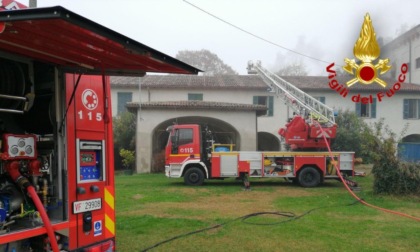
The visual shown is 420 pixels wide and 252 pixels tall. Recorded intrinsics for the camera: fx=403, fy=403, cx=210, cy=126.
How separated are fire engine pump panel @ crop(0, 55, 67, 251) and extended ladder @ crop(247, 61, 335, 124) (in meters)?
13.3

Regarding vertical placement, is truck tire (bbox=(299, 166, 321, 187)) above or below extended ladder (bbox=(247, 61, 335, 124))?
below

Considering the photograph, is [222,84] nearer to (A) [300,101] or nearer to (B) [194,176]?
(A) [300,101]

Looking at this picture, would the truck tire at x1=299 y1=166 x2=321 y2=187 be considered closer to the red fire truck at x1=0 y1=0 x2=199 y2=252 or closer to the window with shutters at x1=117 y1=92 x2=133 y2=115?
the red fire truck at x1=0 y1=0 x2=199 y2=252

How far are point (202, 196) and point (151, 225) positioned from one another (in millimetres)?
4620

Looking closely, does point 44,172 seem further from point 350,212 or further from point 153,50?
point 350,212

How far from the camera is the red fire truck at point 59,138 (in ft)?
10.8

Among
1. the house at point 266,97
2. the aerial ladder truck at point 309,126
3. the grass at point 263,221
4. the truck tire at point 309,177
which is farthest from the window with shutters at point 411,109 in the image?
the grass at point 263,221

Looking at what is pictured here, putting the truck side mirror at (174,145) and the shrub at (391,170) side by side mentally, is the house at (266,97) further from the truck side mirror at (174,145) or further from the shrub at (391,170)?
the shrub at (391,170)

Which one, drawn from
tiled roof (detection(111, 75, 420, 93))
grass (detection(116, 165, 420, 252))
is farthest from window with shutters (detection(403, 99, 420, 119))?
grass (detection(116, 165, 420, 252))

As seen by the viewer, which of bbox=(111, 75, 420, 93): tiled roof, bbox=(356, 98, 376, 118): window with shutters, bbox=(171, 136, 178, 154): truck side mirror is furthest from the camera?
bbox=(356, 98, 376, 118): window with shutters

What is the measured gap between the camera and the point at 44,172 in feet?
12.2

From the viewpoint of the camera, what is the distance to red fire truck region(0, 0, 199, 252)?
10.8ft

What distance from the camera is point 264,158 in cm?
1479

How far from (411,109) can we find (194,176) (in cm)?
2195
